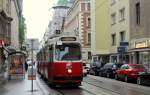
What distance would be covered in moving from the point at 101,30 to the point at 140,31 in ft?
64.6

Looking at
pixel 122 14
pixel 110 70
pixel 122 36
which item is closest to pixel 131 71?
pixel 110 70

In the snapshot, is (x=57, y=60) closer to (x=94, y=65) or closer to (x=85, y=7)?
(x=94, y=65)

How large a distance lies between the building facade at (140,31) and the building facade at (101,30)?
12797 mm

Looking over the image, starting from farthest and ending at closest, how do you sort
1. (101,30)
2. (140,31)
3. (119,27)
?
(101,30) → (119,27) → (140,31)

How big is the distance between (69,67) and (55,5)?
449 ft

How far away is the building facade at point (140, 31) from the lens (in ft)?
140

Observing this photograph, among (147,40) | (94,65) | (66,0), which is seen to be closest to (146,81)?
(147,40)

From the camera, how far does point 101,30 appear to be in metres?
64.1

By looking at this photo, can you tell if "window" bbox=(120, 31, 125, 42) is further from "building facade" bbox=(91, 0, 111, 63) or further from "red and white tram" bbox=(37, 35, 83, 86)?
"red and white tram" bbox=(37, 35, 83, 86)

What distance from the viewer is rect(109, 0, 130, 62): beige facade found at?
5031 cm

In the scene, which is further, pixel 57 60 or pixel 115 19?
pixel 115 19

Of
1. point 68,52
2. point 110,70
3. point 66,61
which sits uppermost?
point 68,52

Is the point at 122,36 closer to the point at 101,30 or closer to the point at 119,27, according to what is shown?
the point at 119,27

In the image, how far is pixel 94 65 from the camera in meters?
52.3
